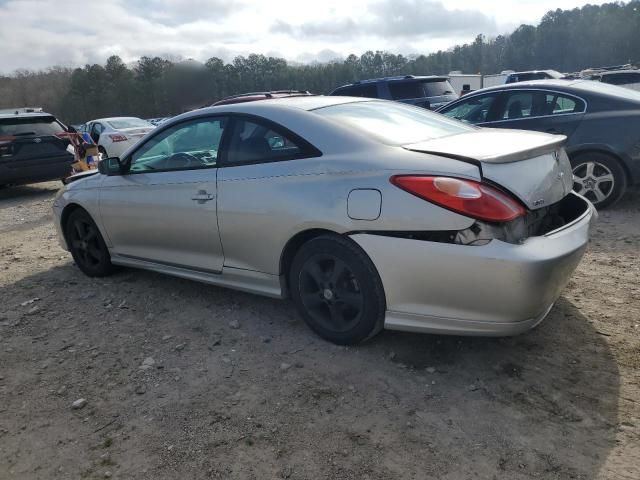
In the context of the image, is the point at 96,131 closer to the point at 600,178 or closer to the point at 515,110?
the point at 515,110

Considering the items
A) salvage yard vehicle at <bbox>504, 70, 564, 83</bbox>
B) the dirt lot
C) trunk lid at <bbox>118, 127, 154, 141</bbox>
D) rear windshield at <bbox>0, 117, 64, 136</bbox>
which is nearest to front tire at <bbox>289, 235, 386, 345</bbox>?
the dirt lot

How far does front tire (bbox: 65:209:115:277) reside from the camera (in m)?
4.73

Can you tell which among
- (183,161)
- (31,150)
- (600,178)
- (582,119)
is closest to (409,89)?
(582,119)

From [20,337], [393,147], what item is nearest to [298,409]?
[393,147]

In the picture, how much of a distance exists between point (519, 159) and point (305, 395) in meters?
1.70

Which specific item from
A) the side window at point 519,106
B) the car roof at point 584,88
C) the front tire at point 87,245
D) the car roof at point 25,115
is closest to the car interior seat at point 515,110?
the side window at point 519,106

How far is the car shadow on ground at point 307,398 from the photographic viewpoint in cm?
230

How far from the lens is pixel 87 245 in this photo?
486cm

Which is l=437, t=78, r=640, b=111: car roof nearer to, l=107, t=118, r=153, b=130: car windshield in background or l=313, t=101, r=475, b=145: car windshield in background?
l=313, t=101, r=475, b=145: car windshield in background

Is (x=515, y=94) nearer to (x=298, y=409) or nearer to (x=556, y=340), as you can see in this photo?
(x=556, y=340)

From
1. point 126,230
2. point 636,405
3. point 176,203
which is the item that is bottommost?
point 636,405

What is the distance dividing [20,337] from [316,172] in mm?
2539

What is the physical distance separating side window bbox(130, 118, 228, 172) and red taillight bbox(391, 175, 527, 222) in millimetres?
1631

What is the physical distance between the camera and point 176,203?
379 cm
